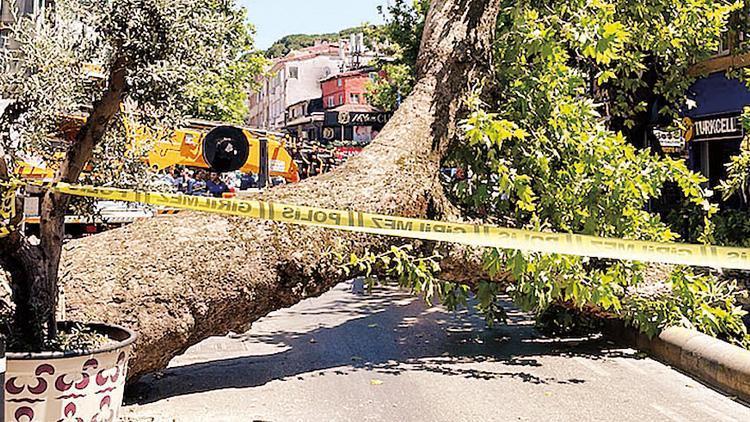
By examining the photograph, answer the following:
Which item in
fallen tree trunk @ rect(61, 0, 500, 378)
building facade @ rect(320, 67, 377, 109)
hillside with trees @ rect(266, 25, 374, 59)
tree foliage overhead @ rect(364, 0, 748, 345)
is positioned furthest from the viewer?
hillside with trees @ rect(266, 25, 374, 59)

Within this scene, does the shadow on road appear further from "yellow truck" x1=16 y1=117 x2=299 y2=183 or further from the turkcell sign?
the turkcell sign

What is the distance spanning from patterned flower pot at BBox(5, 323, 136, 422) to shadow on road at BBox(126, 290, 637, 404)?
69.2 inches

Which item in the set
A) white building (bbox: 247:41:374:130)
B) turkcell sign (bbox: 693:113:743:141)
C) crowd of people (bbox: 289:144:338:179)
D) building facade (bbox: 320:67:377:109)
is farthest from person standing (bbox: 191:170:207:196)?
white building (bbox: 247:41:374:130)

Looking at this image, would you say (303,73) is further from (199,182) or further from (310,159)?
(199,182)

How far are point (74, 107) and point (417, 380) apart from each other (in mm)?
3744

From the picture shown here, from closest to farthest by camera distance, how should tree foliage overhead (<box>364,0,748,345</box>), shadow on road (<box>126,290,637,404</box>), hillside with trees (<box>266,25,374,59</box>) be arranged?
shadow on road (<box>126,290,637,404</box>)
tree foliage overhead (<box>364,0,748,345</box>)
hillside with trees (<box>266,25,374,59</box>)

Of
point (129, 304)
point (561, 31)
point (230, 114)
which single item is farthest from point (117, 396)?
point (230, 114)

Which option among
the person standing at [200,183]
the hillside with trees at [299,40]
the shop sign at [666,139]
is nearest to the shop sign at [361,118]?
the person standing at [200,183]

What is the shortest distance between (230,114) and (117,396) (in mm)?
36517

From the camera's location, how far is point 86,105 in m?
5.38

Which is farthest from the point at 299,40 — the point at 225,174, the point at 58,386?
the point at 58,386

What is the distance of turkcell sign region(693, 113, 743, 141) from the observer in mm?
15617

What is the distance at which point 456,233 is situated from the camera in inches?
229

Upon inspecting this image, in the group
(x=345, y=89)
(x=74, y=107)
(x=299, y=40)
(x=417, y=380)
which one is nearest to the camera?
(x=74, y=107)
